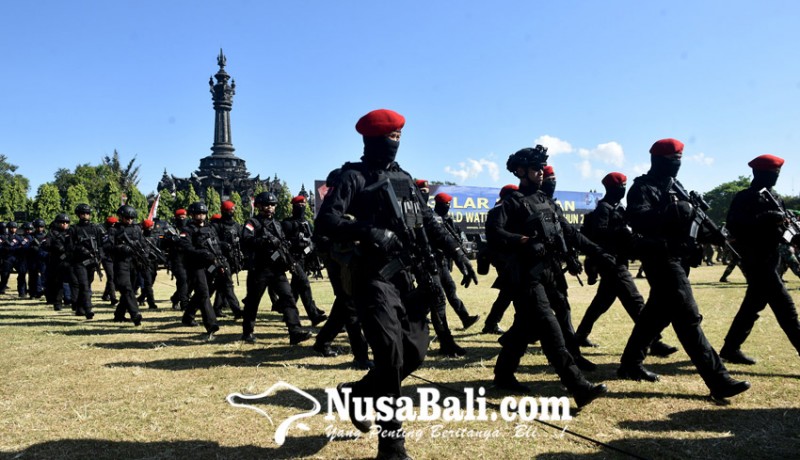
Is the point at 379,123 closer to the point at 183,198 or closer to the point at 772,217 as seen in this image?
the point at 772,217

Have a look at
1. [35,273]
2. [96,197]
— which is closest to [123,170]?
[96,197]

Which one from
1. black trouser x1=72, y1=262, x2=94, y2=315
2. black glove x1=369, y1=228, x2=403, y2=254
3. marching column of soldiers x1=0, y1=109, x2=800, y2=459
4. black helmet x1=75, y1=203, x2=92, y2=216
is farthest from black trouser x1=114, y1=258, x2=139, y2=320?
black glove x1=369, y1=228, x2=403, y2=254

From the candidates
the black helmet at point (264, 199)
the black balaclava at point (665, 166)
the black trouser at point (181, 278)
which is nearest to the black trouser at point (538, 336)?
the black balaclava at point (665, 166)

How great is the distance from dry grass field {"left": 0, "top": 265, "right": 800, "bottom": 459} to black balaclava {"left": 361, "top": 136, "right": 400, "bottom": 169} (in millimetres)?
2093

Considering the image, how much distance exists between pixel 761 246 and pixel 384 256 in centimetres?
451

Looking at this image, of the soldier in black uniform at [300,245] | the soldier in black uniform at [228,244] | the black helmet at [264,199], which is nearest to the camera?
the black helmet at [264,199]

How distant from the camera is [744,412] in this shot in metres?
4.53

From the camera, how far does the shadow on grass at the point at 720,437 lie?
145 inches

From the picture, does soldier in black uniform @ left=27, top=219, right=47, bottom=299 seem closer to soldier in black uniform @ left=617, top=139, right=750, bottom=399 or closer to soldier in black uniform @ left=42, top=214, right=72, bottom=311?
soldier in black uniform @ left=42, top=214, right=72, bottom=311

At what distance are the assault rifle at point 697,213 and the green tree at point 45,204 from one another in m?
55.5

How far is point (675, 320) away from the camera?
497 centimetres

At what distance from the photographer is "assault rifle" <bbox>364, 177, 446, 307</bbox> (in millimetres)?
3895

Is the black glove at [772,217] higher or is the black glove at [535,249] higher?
the black glove at [772,217]

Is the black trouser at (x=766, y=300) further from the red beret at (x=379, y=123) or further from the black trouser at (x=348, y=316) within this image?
the red beret at (x=379, y=123)
